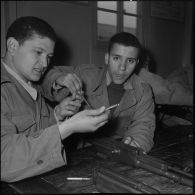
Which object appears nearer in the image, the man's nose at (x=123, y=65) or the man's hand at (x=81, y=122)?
the man's hand at (x=81, y=122)

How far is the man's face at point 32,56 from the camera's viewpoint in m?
1.33

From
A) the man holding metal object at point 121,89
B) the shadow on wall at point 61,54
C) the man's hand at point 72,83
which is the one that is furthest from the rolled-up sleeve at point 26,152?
the shadow on wall at point 61,54

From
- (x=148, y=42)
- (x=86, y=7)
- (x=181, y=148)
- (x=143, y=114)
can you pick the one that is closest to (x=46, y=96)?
(x=143, y=114)

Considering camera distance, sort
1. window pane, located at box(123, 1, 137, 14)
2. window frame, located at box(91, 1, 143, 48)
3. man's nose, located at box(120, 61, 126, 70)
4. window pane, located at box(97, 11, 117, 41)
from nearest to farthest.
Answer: man's nose, located at box(120, 61, 126, 70), window frame, located at box(91, 1, 143, 48), window pane, located at box(97, 11, 117, 41), window pane, located at box(123, 1, 137, 14)

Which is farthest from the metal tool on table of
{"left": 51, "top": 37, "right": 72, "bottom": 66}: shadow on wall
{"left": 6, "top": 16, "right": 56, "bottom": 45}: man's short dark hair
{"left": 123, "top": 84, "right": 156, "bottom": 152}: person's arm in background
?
{"left": 51, "top": 37, "right": 72, "bottom": 66}: shadow on wall

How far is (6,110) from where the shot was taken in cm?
114

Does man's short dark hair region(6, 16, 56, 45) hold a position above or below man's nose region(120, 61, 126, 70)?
above

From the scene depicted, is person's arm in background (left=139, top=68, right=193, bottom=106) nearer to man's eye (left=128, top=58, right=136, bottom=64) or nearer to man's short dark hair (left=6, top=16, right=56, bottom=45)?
man's eye (left=128, top=58, right=136, bottom=64)

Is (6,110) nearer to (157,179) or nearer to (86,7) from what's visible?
(157,179)

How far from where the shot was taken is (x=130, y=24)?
11.9 feet

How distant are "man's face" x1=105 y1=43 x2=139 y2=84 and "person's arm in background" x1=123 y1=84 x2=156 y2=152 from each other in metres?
0.24

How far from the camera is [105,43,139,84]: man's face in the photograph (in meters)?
2.00

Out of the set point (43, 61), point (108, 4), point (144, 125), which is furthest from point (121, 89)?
point (108, 4)

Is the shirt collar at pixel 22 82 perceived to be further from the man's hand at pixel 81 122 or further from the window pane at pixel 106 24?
the window pane at pixel 106 24
